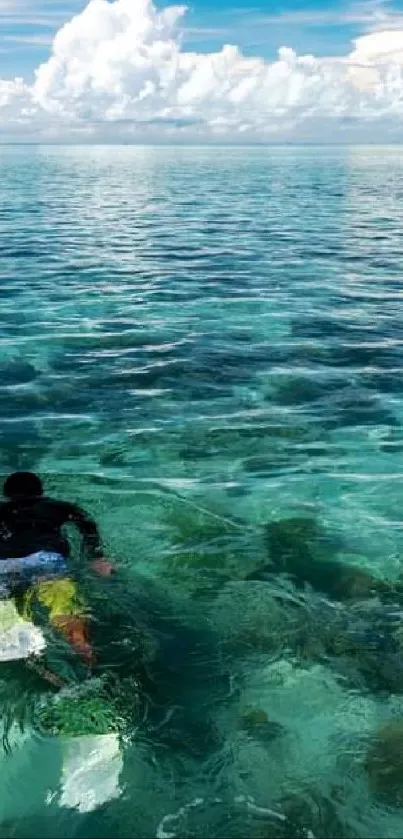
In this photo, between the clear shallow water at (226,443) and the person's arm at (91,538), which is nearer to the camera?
the clear shallow water at (226,443)

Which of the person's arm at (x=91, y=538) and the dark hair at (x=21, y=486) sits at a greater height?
the dark hair at (x=21, y=486)

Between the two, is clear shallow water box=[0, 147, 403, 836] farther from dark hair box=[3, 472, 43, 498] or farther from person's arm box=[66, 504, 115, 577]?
dark hair box=[3, 472, 43, 498]

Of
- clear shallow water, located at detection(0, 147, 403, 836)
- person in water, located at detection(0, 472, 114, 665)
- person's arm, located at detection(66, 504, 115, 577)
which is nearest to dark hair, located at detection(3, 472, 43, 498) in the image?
person in water, located at detection(0, 472, 114, 665)

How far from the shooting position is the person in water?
897 centimetres

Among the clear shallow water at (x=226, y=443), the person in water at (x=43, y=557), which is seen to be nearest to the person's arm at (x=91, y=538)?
the person in water at (x=43, y=557)

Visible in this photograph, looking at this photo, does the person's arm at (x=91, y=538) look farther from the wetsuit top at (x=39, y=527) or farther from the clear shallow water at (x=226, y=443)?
the clear shallow water at (x=226, y=443)

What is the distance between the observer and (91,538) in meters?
10.2

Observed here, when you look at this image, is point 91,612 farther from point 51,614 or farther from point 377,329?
point 377,329

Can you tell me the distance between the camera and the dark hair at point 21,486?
1024 centimetres

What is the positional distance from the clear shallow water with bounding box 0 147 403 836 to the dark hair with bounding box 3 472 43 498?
1702 mm

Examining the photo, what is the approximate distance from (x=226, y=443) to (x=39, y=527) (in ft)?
18.9

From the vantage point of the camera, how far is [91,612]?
9516mm

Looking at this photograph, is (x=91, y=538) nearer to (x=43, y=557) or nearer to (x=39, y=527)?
(x=39, y=527)

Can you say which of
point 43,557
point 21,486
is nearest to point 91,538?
point 43,557
